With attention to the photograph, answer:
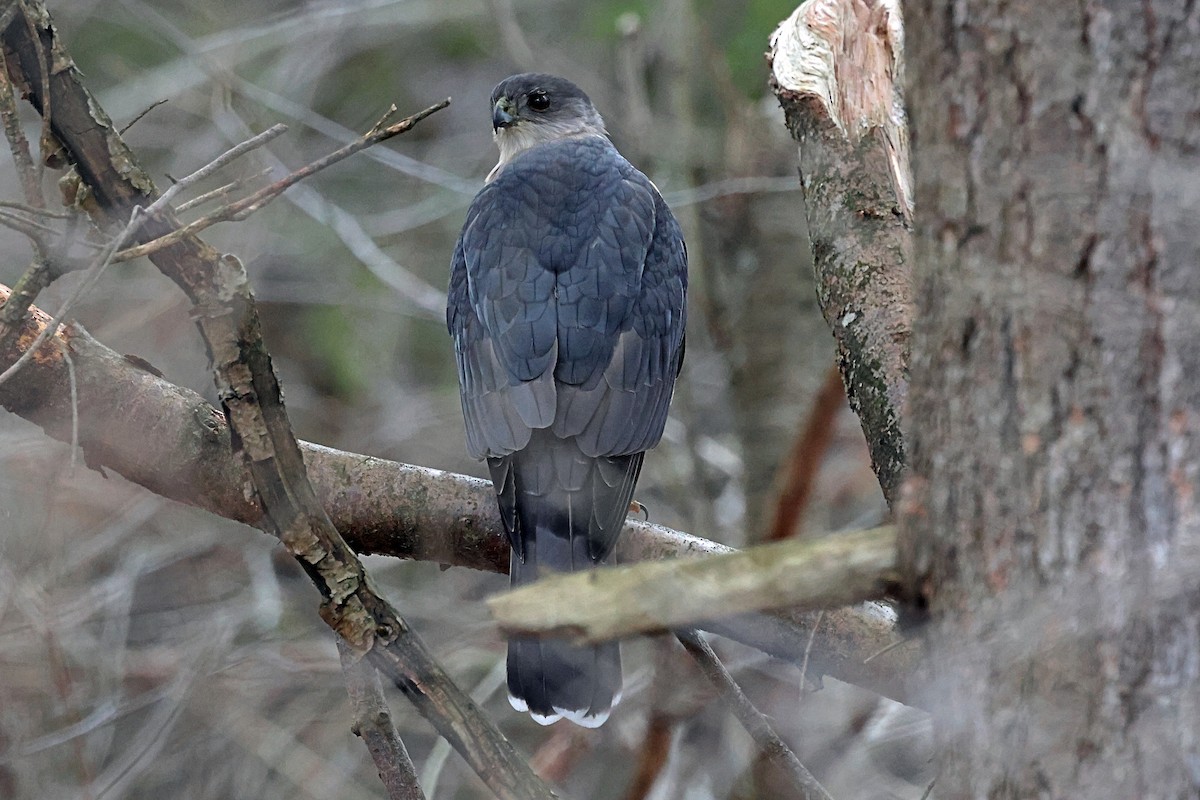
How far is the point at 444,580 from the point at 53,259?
4535 mm

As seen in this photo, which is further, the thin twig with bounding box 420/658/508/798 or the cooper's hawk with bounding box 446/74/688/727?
the thin twig with bounding box 420/658/508/798

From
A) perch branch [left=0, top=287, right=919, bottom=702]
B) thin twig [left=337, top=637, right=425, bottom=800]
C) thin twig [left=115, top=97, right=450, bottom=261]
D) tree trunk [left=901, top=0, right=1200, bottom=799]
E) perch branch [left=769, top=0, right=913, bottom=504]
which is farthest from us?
perch branch [left=0, top=287, right=919, bottom=702]

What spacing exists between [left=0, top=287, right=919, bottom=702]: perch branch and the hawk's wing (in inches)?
9.0

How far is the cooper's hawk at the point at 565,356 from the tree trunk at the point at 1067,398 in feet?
5.66

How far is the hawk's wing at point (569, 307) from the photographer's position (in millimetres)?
3326

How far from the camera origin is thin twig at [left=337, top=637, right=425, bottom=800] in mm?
2088

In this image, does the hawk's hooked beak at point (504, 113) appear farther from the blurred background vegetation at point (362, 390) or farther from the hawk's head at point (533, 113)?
the blurred background vegetation at point (362, 390)

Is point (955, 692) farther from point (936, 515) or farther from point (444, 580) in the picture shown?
point (444, 580)

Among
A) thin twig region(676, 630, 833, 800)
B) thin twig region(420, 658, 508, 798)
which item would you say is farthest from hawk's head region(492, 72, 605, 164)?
thin twig region(676, 630, 833, 800)

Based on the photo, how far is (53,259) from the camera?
1.98 metres

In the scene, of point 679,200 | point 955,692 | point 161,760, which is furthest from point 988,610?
point 161,760

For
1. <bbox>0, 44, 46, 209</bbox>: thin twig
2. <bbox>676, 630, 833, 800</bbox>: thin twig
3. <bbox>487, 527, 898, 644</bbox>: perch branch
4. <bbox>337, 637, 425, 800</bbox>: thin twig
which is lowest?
<bbox>676, 630, 833, 800</bbox>: thin twig

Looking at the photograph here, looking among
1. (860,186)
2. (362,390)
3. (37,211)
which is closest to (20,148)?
(37,211)

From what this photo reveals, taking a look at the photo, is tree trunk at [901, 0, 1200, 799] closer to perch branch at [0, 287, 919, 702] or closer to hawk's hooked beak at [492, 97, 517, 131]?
perch branch at [0, 287, 919, 702]
